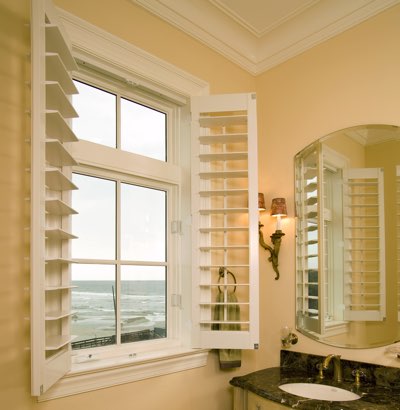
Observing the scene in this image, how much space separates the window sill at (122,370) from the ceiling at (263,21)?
1.81 m

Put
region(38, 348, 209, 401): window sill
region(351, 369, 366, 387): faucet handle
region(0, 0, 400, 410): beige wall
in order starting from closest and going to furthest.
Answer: region(0, 0, 400, 410): beige wall
region(38, 348, 209, 401): window sill
region(351, 369, 366, 387): faucet handle

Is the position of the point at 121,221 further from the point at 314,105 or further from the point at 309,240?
the point at 314,105

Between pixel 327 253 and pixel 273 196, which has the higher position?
pixel 273 196

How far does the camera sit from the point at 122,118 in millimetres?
2246

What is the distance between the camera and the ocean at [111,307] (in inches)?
78.0

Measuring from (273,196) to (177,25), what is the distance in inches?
47.1

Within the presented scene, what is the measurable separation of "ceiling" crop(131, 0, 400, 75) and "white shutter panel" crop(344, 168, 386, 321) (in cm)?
90

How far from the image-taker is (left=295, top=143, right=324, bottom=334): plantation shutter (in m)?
2.38

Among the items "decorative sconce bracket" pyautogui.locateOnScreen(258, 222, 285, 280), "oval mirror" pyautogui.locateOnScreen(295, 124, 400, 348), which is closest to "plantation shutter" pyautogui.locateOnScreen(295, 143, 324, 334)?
"oval mirror" pyautogui.locateOnScreen(295, 124, 400, 348)

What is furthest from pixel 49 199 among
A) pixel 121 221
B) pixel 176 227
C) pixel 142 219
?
pixel 176 227

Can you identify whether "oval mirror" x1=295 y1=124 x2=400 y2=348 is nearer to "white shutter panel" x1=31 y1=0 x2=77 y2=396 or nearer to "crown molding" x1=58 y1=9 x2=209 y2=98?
"crown molding" x1=58 y1=9 x2=209 y2=98

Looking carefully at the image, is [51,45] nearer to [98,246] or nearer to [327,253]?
[98,246]

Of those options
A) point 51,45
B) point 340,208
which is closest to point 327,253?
point 340,208

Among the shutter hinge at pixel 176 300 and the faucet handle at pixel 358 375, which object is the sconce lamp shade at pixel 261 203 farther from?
the faucet handle at pixel 358 375
